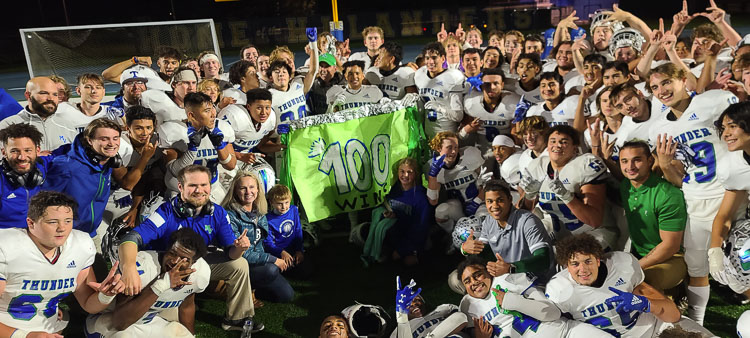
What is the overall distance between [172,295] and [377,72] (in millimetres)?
3774

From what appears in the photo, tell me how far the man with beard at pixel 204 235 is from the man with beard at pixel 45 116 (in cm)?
141

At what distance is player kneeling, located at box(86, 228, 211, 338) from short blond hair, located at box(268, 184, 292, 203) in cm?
131

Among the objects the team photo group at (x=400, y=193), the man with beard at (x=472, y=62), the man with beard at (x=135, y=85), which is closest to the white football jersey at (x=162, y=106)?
the team photo group at (x=400, y=193)

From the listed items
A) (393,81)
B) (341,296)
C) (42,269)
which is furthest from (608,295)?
(393,81)

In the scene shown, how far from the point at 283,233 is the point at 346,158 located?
924mm

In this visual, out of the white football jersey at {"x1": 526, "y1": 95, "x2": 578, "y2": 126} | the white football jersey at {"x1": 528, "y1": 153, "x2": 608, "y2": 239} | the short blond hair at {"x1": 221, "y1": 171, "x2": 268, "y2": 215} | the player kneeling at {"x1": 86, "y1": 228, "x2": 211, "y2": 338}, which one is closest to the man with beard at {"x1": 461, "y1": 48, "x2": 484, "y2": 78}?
the white football jersey at {"x1": 526, "y1": 95, "x2": 578, "y2": 126}

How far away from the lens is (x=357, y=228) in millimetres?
→ 6117

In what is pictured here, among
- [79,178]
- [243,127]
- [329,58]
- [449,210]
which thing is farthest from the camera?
[329,58]

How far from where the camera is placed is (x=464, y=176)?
5.66 metres

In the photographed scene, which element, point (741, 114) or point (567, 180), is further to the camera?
point (567, 180)

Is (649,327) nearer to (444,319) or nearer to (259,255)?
(444,319)

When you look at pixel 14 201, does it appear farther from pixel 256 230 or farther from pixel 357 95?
pixel 357 95

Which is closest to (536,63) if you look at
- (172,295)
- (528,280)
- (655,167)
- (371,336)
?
(655,167)

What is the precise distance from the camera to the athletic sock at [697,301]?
427 cm
